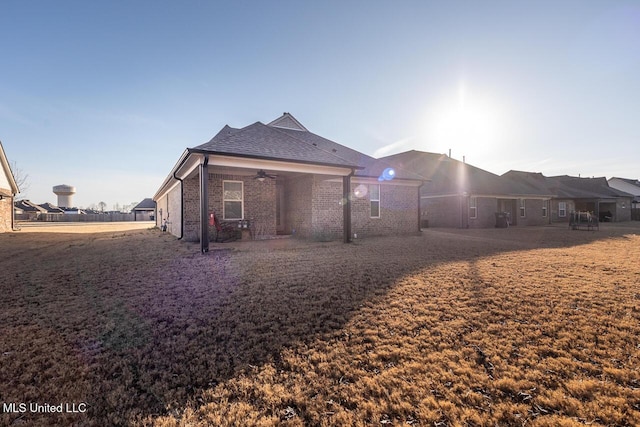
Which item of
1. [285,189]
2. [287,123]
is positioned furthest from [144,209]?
[285,189]

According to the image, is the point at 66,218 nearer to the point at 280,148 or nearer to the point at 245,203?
the point at 245,203

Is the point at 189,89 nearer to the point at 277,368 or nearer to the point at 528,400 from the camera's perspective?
the point at 277,368

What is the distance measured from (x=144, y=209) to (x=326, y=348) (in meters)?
52.8

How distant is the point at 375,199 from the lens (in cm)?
1365

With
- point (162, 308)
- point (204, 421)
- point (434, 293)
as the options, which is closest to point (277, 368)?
point (204, 421)

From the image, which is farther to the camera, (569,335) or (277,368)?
(569,335)

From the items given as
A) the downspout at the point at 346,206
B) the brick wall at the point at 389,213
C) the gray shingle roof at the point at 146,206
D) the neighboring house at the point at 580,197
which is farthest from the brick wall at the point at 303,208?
the gray shingle roof at the point at 146,206

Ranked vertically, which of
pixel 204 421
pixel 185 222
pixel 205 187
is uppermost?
pixel 205 187

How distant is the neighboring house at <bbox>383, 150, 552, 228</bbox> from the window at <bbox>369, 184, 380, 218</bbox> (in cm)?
519

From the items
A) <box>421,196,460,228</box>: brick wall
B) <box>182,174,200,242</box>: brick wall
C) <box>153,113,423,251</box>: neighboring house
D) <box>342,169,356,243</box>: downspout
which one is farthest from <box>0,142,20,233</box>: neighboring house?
<box>421,196,460,228</box>: brick wall

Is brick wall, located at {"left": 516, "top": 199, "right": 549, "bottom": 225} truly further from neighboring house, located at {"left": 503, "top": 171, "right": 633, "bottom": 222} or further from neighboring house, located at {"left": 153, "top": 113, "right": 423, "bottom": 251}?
neighboring house, located at {"left": 153, "top": 113, "right": 423, "bottom": 251}

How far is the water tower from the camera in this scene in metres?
71.6

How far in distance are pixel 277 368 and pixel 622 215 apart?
46134mm

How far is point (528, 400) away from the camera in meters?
2.12
